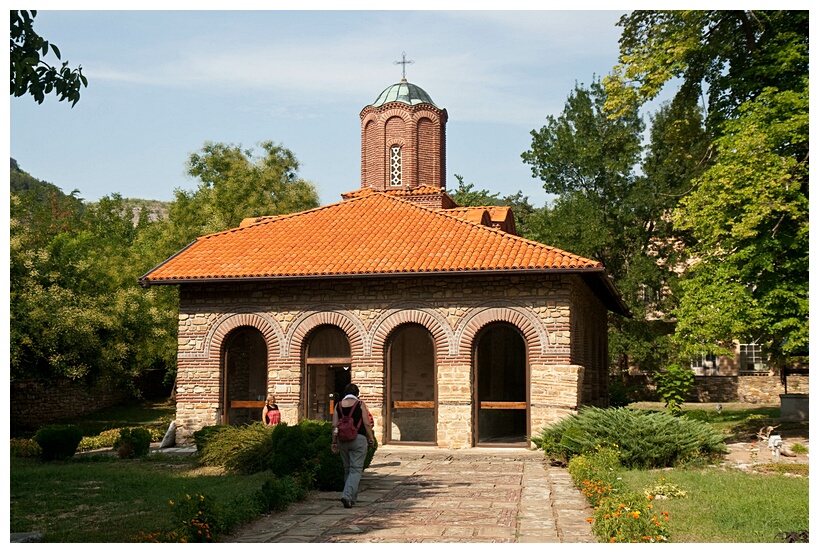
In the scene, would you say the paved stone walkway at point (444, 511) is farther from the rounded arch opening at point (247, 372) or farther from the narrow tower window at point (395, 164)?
the narrow tower window at point (395, 164)

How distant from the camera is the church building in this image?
1697 centimetres

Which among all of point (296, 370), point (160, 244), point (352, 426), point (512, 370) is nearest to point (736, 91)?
point (512, 370)

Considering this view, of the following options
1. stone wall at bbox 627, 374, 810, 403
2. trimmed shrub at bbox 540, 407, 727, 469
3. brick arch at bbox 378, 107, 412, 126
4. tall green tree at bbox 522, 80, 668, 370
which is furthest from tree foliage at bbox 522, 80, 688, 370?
trimmed shrub at bbox 540, 407, 727, 469

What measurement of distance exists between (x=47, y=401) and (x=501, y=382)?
14.1 m

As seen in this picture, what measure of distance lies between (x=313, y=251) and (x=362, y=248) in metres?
1.13

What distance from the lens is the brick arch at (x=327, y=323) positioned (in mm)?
17891

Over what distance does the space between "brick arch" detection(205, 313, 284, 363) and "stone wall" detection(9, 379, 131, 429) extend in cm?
549

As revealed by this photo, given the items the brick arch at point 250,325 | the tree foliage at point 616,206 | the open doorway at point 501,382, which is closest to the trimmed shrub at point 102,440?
the brick arch at point 250,325

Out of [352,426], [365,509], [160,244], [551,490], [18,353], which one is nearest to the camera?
[365,509]

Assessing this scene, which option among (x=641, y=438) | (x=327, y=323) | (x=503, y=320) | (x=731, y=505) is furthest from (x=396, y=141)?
(x=731, y=505)

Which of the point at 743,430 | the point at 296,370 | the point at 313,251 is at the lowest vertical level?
the point at 743,430

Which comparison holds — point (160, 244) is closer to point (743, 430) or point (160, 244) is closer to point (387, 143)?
point (387, 143)

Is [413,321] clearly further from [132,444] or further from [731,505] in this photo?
[731,505]

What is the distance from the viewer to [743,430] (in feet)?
67.5
